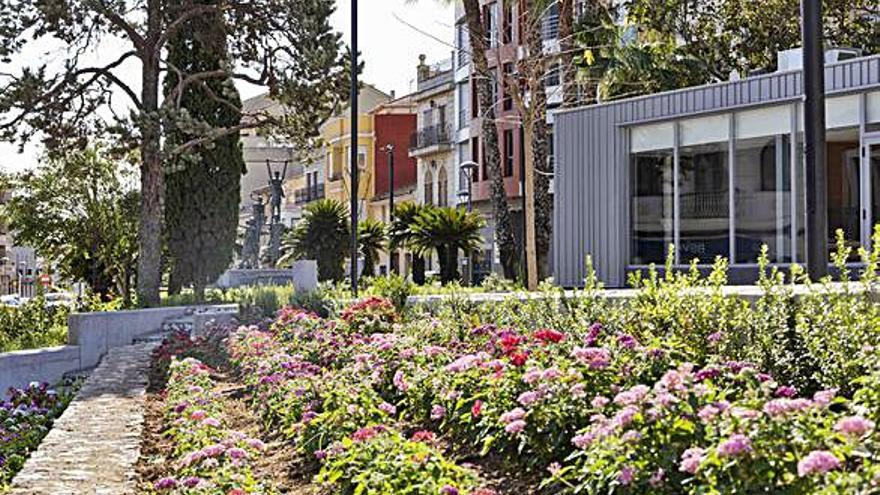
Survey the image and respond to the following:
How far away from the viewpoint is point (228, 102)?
3183 cm

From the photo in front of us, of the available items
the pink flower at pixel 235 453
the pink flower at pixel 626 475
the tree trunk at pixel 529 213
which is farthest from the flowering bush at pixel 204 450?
the tree trunk at pixel 529 213

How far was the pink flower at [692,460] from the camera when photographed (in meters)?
4.95

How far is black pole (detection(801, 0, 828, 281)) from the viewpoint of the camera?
11344 mm

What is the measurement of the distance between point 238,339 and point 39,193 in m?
21.8

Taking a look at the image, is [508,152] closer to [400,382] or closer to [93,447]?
[93,447]

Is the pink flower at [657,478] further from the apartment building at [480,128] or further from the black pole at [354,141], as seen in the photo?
the apartment building at [480,128]

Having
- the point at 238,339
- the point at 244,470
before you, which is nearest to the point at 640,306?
the point at 244,470

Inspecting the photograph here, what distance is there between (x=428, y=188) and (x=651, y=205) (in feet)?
140

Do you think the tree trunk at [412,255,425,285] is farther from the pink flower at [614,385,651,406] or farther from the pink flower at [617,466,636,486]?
the pink flower at [617,466,636,486]

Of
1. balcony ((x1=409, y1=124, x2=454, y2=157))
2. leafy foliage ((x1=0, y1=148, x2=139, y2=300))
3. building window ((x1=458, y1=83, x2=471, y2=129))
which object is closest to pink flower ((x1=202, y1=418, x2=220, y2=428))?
leafy foliage ((x1=0, y1=148, x2=139, y2=300))

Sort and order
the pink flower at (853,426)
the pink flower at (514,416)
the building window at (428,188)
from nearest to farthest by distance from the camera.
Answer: the pink flower at (853,426)
the pink flower at (514,416)
the building window at (428,188)

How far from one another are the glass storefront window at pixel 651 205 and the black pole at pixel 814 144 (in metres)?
11.8

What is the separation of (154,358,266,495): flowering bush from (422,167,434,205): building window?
53780 mm

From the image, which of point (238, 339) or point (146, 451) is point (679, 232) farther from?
point (146, 451)
